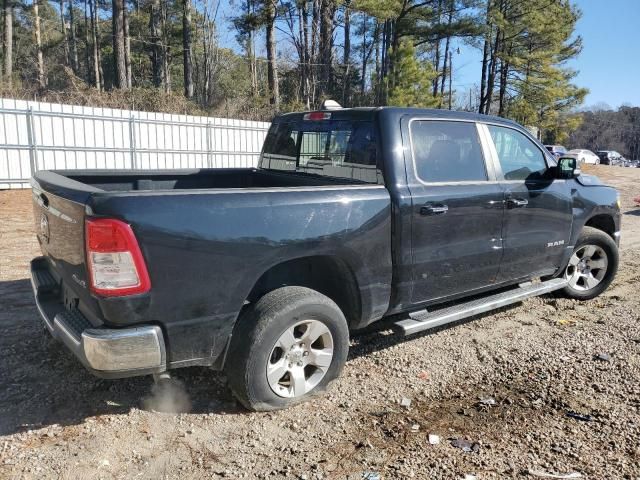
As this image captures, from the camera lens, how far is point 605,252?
5641mm

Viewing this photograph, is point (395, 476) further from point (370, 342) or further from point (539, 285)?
point (539, 285)

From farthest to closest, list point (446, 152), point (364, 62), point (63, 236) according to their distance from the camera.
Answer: point (364, 62) → point (446, 152) → point (63, 236)

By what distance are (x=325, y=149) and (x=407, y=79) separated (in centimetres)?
2313

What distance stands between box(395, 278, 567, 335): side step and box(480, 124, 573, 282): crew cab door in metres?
0.13

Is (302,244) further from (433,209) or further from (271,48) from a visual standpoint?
(271,48)

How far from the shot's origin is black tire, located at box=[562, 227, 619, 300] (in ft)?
17.8

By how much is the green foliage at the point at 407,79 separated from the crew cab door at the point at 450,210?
21.8m

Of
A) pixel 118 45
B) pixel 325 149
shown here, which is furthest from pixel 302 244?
pixel 118 45

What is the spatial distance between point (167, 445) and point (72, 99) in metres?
19.3

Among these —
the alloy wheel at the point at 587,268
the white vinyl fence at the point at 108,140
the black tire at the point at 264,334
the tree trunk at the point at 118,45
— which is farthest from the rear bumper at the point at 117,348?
the tree trunk at the point at 118,45

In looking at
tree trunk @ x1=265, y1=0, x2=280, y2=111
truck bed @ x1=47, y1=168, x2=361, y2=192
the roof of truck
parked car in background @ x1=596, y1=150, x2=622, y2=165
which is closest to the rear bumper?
truck bed @ x1=47, y1=168, x2=361, y2=192

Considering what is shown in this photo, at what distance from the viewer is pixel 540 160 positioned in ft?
16.1

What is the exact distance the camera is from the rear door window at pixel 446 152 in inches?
152

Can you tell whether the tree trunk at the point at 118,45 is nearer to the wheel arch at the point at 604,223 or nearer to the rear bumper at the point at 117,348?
the wheel arch at the point at 604,223
